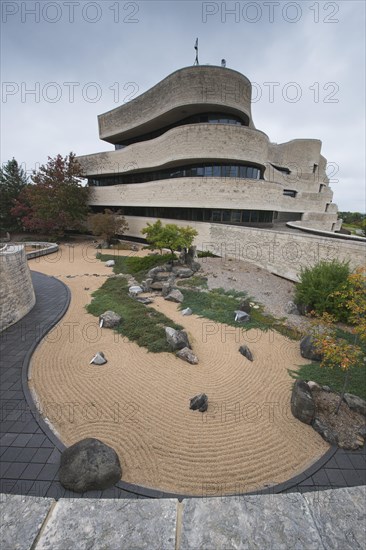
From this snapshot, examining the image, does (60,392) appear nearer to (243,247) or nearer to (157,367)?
(157,367)

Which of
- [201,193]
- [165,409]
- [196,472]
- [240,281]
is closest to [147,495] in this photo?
[196,472]

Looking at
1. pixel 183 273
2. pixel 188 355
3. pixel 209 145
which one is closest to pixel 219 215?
pixel 209 145

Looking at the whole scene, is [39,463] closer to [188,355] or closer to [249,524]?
[188,355]

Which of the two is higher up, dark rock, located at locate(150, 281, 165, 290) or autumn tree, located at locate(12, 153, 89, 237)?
autumn tree, located at locate(12, 153, 89, 237)

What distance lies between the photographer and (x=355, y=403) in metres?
5.96

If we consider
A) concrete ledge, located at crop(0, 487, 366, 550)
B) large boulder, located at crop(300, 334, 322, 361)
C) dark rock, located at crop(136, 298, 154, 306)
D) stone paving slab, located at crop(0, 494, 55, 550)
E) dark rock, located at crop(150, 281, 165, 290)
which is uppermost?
concrete ledge, located at crop(0, 487, 366, 550)

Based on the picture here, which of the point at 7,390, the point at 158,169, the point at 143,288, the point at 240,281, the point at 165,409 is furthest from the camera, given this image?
the point at 158,169

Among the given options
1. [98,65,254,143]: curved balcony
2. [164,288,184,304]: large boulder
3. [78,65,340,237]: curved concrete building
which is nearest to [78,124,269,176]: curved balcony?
[78,65,340,237]: curved concrete building

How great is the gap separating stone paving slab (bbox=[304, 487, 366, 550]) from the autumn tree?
31196mm

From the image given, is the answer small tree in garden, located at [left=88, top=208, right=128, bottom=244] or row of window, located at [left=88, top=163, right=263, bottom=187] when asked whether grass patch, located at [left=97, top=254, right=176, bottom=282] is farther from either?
row of window, located at [left=88, top=163, right=263, bottom=187]

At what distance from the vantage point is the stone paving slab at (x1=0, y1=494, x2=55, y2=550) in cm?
128

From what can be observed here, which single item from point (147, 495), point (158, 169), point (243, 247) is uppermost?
point (158, 169)

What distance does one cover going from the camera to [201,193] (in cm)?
2136

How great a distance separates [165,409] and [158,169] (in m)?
25.4
